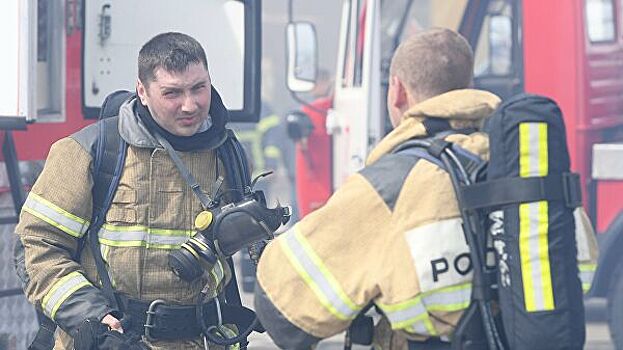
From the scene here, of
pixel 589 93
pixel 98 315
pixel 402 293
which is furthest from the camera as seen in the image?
pixel 589 93

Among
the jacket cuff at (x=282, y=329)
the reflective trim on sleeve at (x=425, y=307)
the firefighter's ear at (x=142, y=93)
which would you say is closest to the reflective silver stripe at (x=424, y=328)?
the reflective trim on sleeve at (x=425, y=307)

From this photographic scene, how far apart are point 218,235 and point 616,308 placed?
393 cm

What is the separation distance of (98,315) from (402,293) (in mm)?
1059

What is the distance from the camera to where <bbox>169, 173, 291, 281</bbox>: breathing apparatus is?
3404 millimetres

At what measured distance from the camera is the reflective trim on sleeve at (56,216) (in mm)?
3432

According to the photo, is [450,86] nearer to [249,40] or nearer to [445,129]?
[445,129]

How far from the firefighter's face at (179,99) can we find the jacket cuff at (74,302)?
1.57ft

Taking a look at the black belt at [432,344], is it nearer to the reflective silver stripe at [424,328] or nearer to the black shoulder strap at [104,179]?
the reflective silver stripe at [424,328]

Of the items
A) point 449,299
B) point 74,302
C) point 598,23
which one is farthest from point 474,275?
point 598,23

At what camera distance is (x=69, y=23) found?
511 cm

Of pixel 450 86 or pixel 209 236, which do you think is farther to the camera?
pixel 209 236

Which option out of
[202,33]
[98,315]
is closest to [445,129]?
[98,315]

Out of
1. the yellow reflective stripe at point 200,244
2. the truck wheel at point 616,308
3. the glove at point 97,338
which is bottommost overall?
the truck wheel at point 616,308

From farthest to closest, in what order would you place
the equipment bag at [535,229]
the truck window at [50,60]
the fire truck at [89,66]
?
the truck window at [50,60], the fire truck at [89,66], the equipment bag at [535,229]
